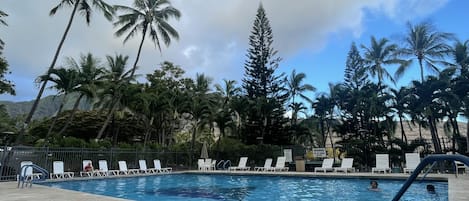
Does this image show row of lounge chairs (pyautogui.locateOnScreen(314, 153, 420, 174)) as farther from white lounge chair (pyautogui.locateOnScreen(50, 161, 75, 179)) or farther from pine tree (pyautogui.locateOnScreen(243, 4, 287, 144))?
white lounge chair (pyautogui.locateOnScreen(50, 161, 75, 179))

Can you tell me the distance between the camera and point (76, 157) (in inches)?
682

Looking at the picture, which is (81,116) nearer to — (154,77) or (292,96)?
(154,77)

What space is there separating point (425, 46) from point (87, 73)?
783 inches

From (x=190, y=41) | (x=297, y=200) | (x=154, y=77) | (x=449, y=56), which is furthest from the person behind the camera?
(x=154, y=77)

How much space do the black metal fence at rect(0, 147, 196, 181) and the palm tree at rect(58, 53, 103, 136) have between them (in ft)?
11.7

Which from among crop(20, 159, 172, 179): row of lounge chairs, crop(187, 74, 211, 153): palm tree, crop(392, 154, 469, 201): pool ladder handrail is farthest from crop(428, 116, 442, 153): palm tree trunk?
crop(392, 154, 469, 201): pool ladder handrail

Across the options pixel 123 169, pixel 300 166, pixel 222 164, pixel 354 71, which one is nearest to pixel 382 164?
pixel 300 166

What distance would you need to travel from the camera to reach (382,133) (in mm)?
24156

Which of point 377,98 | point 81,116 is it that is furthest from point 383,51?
point 81,116

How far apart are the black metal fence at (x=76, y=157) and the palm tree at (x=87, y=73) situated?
3558mm

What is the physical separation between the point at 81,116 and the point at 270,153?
18350mm

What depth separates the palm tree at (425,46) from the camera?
21969mm

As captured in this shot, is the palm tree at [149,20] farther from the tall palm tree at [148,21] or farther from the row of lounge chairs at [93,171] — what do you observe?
the row of lounge chairs at [93,171]

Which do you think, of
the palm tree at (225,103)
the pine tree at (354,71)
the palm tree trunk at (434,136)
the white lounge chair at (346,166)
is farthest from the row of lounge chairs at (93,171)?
the pine tree at (354,71)
